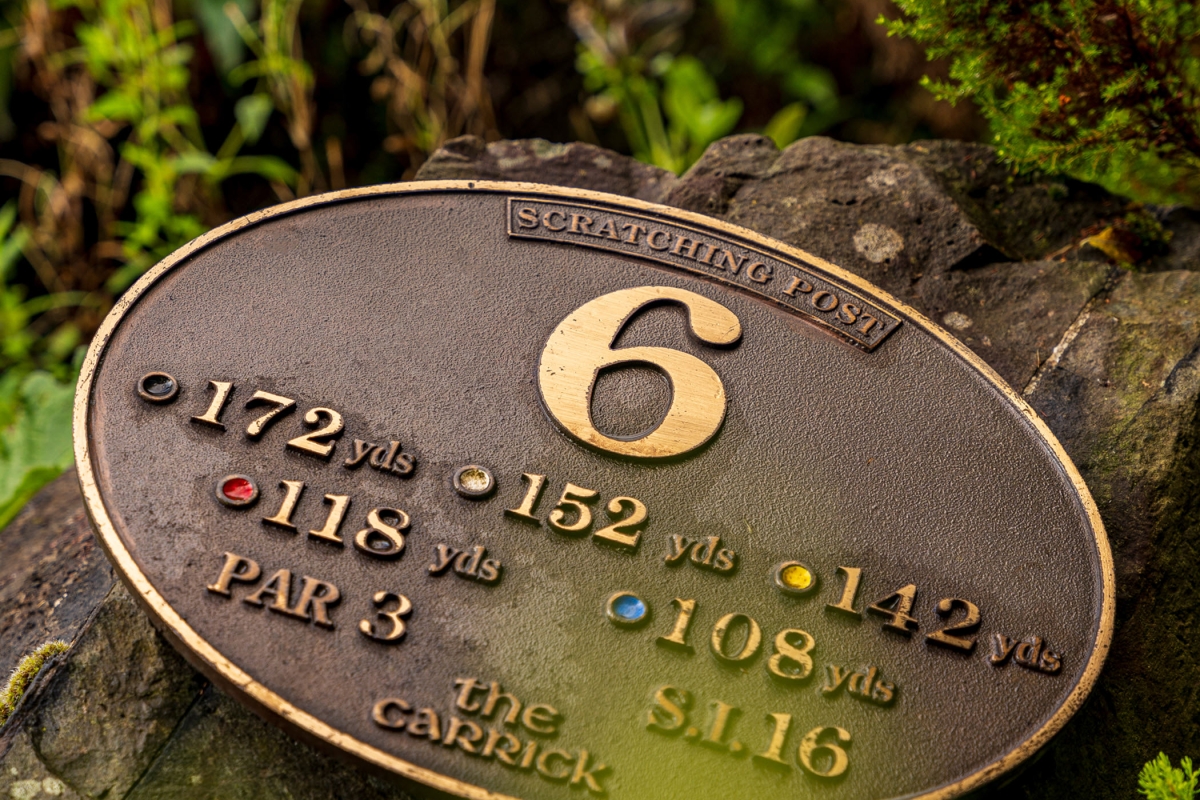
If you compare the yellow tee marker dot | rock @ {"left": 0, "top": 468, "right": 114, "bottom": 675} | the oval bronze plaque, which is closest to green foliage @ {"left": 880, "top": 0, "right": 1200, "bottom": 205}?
the oval bronze plaque

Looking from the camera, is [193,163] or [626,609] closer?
[626,609]

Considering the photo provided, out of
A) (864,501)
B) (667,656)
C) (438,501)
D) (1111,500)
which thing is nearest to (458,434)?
(438,501)

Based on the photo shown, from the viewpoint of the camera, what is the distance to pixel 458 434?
1870 millimetres

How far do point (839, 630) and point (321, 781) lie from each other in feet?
3.00

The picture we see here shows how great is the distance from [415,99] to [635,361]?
8.10 feet

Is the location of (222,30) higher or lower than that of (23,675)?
higher

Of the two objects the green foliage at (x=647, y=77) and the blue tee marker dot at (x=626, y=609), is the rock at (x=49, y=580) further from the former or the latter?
the green foliage at (x=647, y=77)

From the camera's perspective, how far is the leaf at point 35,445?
8.73ft

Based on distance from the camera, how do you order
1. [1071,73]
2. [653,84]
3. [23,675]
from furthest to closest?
[653,84], [1071,73], [23,675]

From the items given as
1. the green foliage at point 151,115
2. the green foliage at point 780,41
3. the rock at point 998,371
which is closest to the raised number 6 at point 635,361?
the rock at point 998,371

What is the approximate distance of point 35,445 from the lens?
2744mm

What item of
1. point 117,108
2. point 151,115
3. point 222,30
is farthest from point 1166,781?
point 222,30

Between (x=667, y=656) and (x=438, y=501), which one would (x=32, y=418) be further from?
(x=667, y=656)

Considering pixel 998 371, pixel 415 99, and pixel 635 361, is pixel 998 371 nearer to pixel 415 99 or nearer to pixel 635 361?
pixel 635 361
